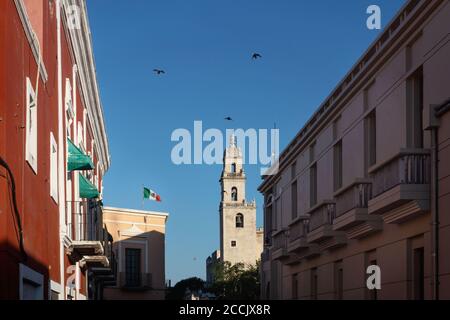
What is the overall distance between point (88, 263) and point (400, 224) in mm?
10296

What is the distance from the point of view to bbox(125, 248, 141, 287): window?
3994cm

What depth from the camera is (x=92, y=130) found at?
2786 cm

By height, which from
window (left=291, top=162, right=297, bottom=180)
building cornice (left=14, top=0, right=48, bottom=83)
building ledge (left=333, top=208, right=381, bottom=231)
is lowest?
building ledge (left=333, top=208, right=381, bottom=231)

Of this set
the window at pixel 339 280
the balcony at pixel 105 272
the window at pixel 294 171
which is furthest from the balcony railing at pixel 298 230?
the balcony at pixel 105 272

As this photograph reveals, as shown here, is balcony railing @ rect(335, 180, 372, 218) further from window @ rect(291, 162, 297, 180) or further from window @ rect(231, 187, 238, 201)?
window @ rect(231, 187, 238, 201)

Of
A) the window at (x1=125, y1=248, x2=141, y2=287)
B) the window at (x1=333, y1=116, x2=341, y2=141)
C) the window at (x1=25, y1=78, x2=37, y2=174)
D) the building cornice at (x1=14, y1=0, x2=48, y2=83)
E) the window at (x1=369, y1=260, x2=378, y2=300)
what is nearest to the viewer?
the building cornice at (x1=14, y1=0, x2=48, y2=83)

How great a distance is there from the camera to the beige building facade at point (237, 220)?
4099 inches

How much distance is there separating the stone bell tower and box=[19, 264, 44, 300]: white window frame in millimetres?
90251

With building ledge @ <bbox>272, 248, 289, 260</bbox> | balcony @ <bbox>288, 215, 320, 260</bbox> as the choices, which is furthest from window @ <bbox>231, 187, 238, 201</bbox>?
balcony @ <bbox>288, 215, 320, 260</bbox>

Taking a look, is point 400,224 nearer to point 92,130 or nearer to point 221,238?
point 92,130

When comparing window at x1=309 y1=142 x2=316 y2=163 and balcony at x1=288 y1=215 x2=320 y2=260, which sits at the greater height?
window at x1=309 y1=142 x2=316 y2=163

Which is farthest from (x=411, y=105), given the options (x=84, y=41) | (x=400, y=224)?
(x=84, y=41)

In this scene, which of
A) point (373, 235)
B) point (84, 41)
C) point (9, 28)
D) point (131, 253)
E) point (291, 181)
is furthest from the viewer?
point (131, 253)
